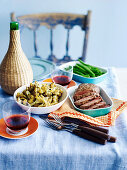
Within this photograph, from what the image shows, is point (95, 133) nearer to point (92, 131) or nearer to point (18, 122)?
point (92, 131)

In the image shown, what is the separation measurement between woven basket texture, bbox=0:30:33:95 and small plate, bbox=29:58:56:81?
205 millimetres

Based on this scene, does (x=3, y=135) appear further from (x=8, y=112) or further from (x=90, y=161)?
(x=90, y=161)

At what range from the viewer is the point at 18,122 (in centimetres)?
78

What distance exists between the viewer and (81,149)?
742 millimetres

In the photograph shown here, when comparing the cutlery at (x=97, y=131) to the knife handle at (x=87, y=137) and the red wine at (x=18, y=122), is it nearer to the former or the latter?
the knife handle at (x=87, y=137)

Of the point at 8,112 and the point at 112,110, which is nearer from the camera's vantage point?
the point at 8,112

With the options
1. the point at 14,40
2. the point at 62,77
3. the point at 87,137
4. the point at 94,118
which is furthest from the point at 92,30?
the point at 87,137

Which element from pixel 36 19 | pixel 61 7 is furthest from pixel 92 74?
pixel 61 7

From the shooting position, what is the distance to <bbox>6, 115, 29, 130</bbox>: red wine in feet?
2.54

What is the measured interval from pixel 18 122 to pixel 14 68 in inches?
13.3

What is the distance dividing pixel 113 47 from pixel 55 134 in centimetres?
194

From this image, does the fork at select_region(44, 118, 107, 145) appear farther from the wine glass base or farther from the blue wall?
the blue wall

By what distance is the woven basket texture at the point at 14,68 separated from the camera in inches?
40.3

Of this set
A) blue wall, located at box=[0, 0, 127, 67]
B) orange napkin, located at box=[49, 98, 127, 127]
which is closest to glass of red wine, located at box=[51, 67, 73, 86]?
orange napkin, located at box=[49, 98, 127, 127]
